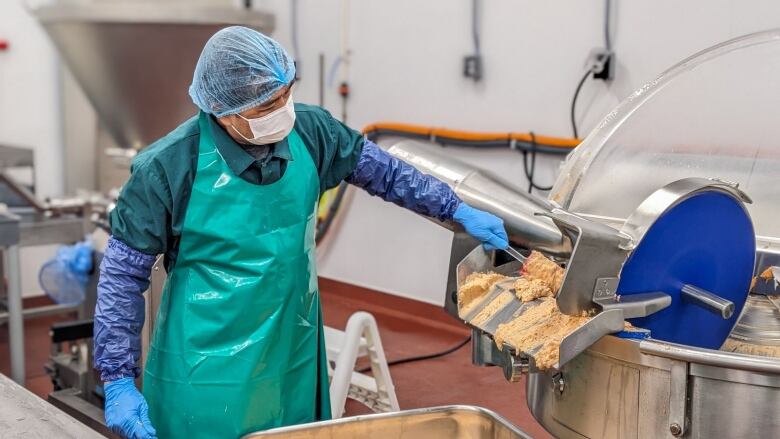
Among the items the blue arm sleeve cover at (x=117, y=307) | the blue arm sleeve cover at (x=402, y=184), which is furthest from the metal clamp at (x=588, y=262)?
the blue arm sleeve cover at (x=117, y=307)

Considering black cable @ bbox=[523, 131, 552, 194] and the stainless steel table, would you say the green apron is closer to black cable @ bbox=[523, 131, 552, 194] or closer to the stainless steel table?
the stainless steel table

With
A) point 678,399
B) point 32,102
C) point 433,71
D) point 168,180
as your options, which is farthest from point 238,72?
point 32,102

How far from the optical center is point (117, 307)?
4.17ft

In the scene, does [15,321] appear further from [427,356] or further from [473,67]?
[473,67]

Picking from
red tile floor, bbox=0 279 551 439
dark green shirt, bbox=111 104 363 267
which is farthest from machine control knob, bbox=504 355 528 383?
red tile floor, bbox=0 279 551 439

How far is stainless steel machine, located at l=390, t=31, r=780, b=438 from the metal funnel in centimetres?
191

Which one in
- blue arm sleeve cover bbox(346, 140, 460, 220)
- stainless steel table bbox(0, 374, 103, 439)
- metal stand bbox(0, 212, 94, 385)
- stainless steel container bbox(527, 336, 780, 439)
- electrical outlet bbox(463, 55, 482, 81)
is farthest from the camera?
electrical outlet bbox(463, 55, 482, 81)

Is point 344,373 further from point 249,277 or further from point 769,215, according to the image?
point 769,215

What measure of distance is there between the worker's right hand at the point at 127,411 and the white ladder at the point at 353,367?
72 centimetres

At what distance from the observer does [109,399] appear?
128cm

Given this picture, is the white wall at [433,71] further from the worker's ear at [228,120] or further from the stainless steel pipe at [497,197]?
the worker's ear at [228,120]

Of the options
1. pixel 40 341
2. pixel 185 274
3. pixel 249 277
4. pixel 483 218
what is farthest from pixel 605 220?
pixel 40 341

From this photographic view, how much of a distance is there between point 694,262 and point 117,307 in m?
0.87

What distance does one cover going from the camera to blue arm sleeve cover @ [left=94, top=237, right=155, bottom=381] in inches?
49.9
